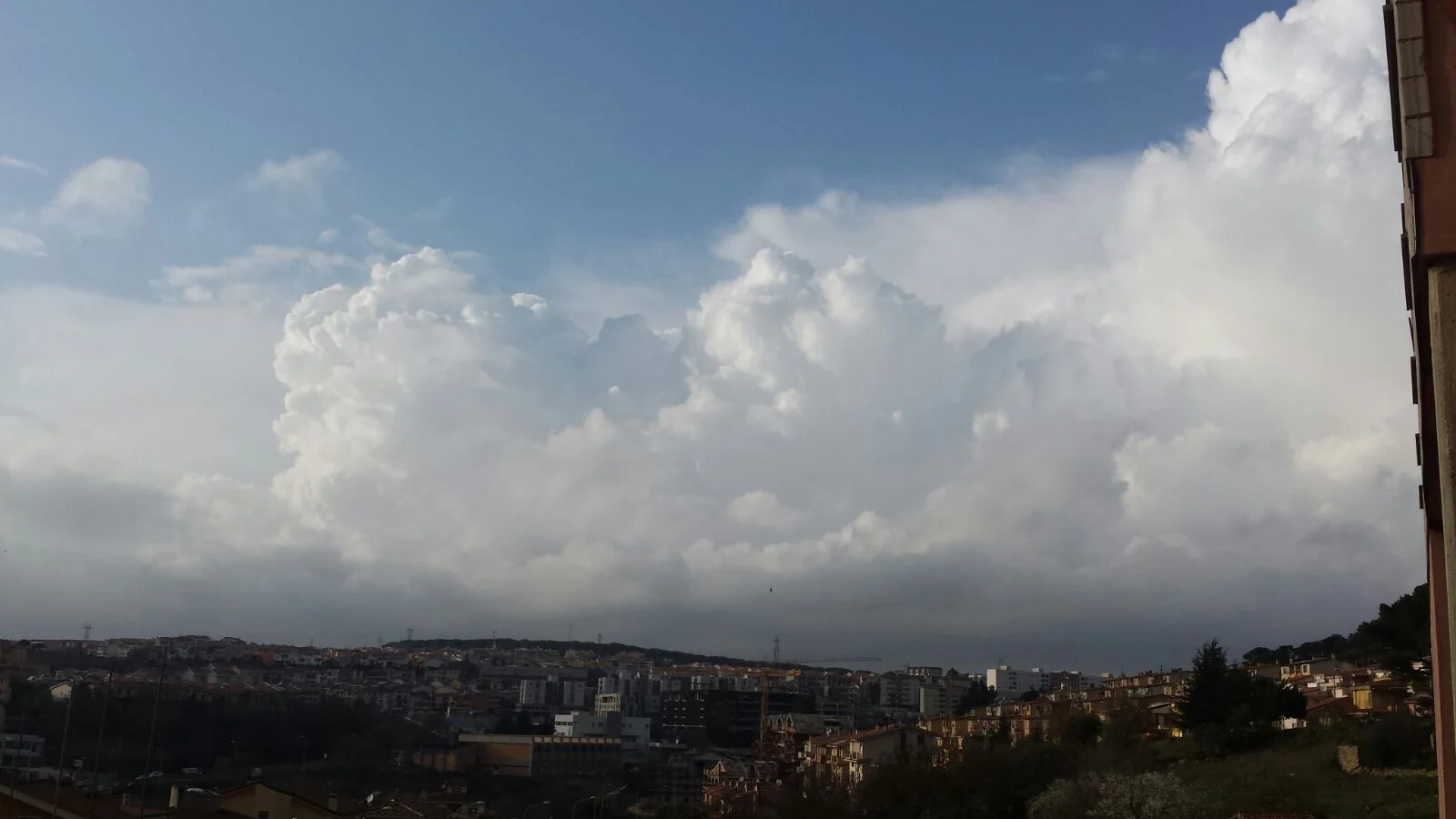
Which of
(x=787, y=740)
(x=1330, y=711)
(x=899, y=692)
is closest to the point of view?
(x=1330, y=711)

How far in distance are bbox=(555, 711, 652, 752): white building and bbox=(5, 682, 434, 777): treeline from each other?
55.8ft

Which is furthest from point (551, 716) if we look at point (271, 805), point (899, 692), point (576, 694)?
point (271, 805)

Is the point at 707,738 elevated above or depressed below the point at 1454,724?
below

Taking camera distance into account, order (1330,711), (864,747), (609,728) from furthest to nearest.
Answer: (609,728) → (864,747) → (1330,711)

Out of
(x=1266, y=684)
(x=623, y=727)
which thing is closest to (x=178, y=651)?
(x=623, y=727)

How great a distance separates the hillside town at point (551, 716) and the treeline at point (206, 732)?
1.18ft

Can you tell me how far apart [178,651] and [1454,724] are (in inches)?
4454

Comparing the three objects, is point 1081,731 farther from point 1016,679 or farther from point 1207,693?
point 1016,679

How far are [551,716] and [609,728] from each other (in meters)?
20.3

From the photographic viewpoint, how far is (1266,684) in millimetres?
40188

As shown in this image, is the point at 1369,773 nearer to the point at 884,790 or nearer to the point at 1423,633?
the point at 1423,633

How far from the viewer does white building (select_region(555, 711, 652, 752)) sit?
93875 millimetres

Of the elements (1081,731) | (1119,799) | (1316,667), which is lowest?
(1119,799)

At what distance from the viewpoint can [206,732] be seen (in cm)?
6228
